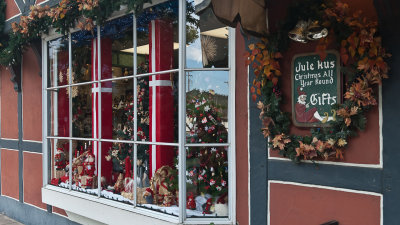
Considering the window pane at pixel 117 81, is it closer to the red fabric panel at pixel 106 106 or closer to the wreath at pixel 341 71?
the red fabric panel at pixel 106 106

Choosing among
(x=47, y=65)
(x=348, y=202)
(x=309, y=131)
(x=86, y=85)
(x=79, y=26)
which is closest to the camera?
(x=348, y=202)

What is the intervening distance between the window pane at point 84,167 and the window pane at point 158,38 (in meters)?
1.52

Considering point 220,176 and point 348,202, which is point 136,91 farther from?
point 348,202

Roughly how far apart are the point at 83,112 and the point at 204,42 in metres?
2.47

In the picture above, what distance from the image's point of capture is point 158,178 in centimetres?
415

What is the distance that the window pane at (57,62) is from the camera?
5.62 metres

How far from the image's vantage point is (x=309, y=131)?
3160 mm

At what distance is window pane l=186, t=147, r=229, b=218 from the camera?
12.3 ft

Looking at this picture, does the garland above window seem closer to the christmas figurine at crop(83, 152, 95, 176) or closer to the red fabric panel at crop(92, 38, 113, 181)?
the red fabric panel at crop(92, 38, 113, 181)

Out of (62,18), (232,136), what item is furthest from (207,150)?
(62,18)

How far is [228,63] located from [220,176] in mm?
1180

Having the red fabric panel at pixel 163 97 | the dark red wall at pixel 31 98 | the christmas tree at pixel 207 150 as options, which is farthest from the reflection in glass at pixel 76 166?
the christmas tree at pixel 207 150

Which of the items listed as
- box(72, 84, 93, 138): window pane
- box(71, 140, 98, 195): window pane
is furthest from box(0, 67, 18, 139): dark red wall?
box(71, 140, 98, 195): window pane

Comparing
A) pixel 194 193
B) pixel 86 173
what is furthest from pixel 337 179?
pixel 86 173
